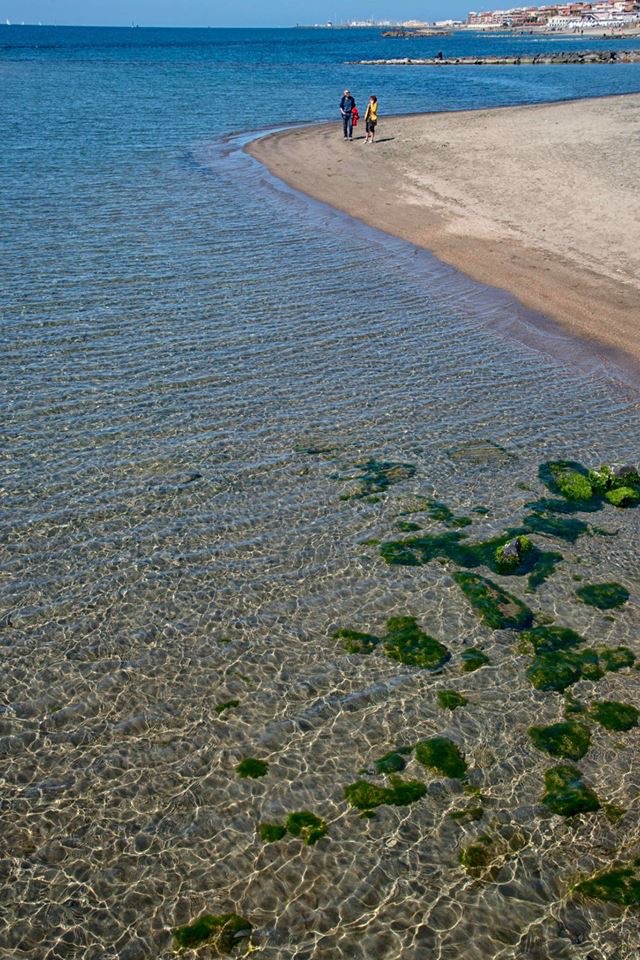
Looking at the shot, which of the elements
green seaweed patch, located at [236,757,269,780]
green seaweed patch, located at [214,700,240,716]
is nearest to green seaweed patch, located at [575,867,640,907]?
green seaweed patch, located at [236,757,269,780]

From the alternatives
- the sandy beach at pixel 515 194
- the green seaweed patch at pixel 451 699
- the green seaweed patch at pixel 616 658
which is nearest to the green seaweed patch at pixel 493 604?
the green seaweed patch at pixel 616 658

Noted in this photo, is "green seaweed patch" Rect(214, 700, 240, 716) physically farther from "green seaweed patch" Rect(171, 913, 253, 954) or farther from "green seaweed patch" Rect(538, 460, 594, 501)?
"green seaweed patch" Rect(538, 460, 594, 501)

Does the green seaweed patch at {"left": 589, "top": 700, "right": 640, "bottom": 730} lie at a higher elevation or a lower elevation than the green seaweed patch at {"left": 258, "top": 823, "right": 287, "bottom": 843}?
higher

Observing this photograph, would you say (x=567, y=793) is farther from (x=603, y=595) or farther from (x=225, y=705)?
(x=225, y=705)

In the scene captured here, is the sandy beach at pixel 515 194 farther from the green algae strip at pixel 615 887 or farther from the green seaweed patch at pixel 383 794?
the green algae strip at pixel 615 887

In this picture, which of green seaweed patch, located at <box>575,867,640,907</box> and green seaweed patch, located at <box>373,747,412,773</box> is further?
green seaweed patch, located at <box>373,747,412,773</box>

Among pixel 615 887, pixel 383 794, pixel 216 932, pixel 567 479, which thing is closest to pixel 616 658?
pixel 615 887
